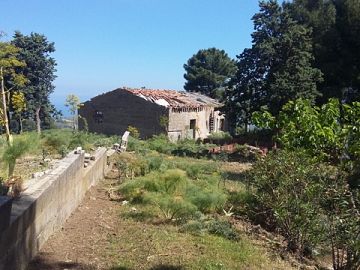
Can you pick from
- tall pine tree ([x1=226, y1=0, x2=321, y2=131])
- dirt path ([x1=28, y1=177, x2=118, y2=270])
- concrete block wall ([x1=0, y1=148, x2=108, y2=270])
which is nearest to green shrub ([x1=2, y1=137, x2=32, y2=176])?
concrete block wall ([x1=0, y1=148, x2=108, y2=270])

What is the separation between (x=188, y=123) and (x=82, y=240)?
83.9ft

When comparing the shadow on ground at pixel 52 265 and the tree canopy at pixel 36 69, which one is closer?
the shadow on ground at pixel 52 265

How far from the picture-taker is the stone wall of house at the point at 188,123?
2912cm

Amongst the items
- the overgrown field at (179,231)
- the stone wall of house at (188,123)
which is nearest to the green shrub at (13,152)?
the overgrown field at (179,231)

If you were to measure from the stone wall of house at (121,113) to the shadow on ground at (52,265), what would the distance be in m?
23.7

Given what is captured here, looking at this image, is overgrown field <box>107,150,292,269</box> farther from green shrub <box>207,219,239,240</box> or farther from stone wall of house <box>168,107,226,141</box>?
stone wall of house <box>168,107,226,141</box>

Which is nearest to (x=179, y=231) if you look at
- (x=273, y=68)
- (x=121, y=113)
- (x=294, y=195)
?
(x=294, y=195)

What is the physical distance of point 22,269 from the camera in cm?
446

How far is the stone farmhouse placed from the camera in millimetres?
28844

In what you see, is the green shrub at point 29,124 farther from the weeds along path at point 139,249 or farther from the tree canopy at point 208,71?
the weeds along path at point 139,249

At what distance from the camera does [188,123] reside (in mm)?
31172

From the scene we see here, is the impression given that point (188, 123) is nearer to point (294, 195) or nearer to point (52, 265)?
point (294, 195)

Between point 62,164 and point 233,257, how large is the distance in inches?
116

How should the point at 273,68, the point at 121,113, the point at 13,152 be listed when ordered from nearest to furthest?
1. the point at 13,152
2. the point at 273,68
3. the point at 121,113
